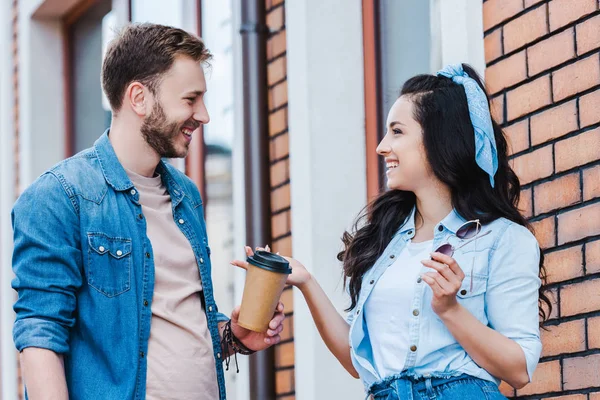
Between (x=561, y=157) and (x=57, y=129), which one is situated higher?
(x=57, y=129)

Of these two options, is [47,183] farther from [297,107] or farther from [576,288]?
[297,107]

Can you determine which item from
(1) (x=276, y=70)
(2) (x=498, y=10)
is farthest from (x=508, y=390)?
(1) (x=276, y=70)

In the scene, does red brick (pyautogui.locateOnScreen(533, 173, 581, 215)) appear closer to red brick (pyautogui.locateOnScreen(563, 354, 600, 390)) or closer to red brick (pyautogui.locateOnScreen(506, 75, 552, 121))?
red brick (pyautogui.locateOnScreen(506, 75, 552, 121))

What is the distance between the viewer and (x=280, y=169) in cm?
462

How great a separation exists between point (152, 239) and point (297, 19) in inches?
70.2

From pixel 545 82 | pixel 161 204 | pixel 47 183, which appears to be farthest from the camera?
pixel 545 82

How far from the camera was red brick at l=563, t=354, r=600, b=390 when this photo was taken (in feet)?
9.84

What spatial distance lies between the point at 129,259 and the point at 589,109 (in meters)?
1.36

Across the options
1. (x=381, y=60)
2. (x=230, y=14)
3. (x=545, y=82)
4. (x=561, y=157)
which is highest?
(x=230, y=14)

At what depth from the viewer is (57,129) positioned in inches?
292

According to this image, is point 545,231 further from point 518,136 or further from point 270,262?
point 270,262

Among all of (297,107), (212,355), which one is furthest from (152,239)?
(297,107)

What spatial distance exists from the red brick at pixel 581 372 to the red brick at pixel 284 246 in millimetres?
1621

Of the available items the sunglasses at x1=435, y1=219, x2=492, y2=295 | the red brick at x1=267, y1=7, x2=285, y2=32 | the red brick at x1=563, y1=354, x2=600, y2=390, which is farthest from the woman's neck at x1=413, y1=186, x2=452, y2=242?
the red brick at x1=267, y1=7, x2=285, y2=32
